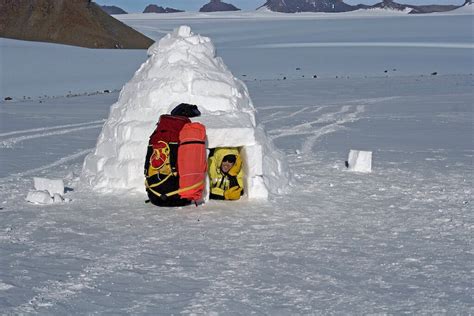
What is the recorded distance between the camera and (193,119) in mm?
6895

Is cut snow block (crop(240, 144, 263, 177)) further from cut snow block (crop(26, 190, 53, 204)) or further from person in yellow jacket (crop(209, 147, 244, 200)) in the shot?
cut snow block (crop(26, 190, 53, 204))

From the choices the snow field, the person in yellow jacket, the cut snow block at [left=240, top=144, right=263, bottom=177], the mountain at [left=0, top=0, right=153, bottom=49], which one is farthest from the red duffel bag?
the mountain at [left=0, top=0, right=153, bottom=49]

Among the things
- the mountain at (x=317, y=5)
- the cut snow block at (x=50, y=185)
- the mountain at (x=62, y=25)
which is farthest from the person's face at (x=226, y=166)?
the mountain at (x=317, y=5)

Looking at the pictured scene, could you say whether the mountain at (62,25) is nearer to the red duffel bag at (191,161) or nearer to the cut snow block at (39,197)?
the cut snow block at (39,197)

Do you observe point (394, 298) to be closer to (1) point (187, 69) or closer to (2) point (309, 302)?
(2) point (309, 302)

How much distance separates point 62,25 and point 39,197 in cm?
5907

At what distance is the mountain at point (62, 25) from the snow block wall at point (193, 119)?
5366cm

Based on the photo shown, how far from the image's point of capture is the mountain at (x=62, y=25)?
61219 millimetres

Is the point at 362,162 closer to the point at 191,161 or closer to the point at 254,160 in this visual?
the point at 254,160

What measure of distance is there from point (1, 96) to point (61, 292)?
1858cm

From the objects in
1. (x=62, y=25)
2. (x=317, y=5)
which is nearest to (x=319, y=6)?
(x=317, y=5)

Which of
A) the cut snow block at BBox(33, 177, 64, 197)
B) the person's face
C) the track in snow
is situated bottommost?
the cut snow block at BBox(33, 177, 64, 197)

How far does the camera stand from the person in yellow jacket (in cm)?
682

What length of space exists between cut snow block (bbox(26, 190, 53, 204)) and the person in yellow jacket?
162 cm
